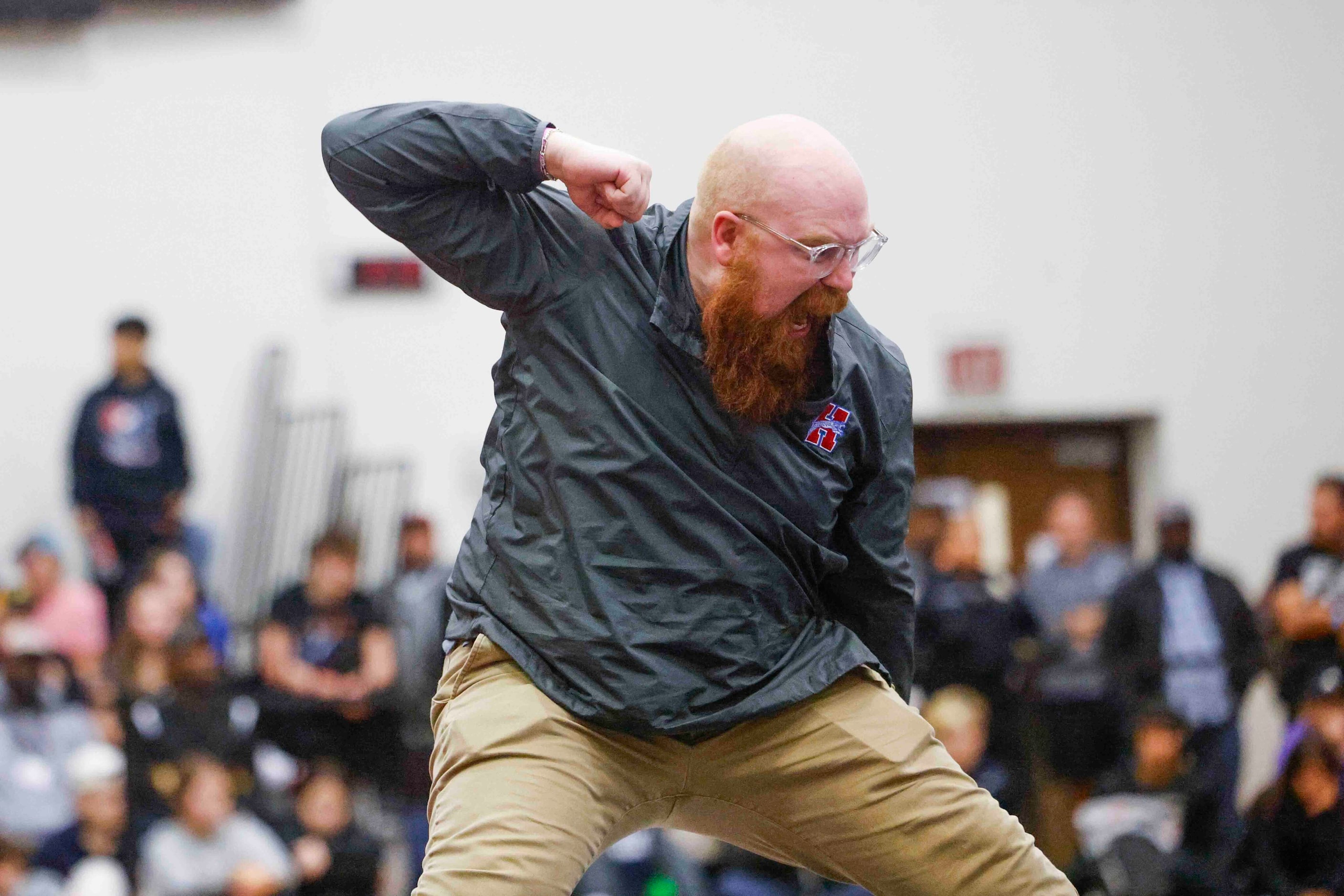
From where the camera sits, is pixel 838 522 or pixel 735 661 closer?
pixel 735 661

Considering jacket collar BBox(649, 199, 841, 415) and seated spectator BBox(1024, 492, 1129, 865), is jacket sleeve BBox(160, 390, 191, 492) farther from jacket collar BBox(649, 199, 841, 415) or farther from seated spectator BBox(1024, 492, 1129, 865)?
jacket collar BBox(649, 199, 841, 415)

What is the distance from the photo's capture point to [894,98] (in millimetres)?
8820

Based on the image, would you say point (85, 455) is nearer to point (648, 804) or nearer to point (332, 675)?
point (332, 675)

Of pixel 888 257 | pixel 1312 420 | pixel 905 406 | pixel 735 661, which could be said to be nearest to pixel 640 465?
pixel 735 661

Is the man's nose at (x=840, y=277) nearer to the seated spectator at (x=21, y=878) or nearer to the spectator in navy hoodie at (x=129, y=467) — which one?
the seated spectator at (x=21, y=878)

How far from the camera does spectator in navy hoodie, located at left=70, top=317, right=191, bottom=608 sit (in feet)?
26.0

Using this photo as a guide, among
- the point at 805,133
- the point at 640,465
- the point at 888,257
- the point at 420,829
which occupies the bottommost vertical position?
the point at 420,829

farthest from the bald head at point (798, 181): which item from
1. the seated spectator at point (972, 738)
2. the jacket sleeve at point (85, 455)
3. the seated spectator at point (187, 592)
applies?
the jacket sleeve at point (85, 455)

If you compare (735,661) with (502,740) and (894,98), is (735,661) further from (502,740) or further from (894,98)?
(894,98)

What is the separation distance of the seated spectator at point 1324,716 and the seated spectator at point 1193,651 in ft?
0.81

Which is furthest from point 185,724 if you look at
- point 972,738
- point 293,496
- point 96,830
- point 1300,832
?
point 1300,832

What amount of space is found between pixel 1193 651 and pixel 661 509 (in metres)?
4.82

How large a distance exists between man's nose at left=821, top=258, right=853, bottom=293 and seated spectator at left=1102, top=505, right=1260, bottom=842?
4.58m

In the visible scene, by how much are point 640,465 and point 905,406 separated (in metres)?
0.51
